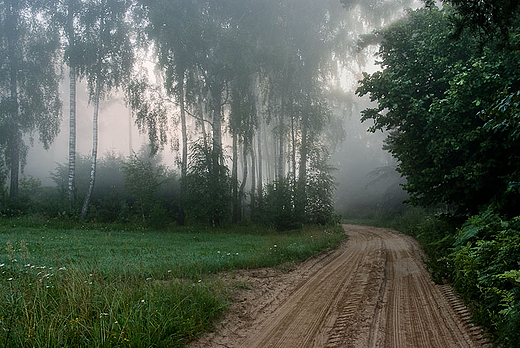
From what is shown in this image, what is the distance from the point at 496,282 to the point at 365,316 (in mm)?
1881

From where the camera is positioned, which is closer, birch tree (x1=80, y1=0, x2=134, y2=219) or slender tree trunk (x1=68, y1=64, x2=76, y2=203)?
birch tree (x1=80, y1=0, x2=134, y2=219)

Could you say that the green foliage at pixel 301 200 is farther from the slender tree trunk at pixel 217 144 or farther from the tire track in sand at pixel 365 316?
the tire track in sand at pixel 365 316

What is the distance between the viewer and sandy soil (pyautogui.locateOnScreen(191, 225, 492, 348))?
4.24 m

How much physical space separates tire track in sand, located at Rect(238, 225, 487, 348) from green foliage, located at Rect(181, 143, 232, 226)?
11.3m

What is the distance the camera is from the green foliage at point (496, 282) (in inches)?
139

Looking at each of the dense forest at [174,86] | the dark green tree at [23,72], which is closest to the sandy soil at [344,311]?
the dense forest at [174,86]

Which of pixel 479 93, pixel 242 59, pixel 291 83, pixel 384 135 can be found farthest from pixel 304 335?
pixel 384 135

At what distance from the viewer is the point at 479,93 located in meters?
7.79

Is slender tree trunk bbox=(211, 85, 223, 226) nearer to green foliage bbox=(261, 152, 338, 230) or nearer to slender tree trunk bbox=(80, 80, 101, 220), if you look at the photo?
green foliage bbox=(261, 152, 338, 230)

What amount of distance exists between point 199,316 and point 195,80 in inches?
756

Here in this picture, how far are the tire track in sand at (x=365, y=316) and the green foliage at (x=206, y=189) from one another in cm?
1133

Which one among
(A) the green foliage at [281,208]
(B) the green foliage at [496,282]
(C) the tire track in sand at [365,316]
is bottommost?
(C) the tire track in sand at [365,316]

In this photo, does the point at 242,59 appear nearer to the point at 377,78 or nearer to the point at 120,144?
the point at 377,78

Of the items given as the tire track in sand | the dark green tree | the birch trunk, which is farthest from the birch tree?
the tire track in sand
